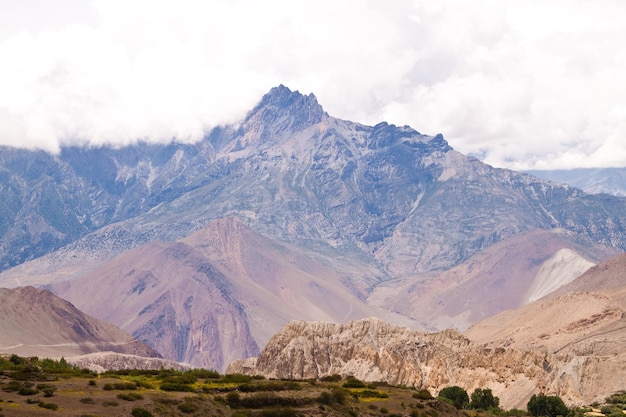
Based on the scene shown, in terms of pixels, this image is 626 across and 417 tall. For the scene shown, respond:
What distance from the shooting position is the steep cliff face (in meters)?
179

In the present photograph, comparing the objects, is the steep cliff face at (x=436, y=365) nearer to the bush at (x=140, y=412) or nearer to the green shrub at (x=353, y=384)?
the green shrub at (x=353, y=384)

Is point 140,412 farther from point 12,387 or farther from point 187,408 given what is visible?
point 12,387

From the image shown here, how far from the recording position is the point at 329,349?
646ft

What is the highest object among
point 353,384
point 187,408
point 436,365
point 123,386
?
point 436,365

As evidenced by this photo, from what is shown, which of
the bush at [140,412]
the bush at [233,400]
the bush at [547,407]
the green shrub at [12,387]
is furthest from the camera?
the bush at [547,407]

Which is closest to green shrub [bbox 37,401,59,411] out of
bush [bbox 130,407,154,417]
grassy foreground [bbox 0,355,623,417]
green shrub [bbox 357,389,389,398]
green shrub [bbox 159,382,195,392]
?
grassy foreground [bbox 0,355,623,417]

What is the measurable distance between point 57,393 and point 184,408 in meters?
8.46

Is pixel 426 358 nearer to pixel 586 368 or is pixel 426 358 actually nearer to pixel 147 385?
pixel 586 368

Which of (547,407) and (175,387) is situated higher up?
(547,407)

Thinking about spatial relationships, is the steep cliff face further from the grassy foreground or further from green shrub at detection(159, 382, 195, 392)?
green shrub at detection(159, 382, 195, 392)

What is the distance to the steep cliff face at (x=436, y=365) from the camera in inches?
7037

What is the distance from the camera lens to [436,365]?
621ft

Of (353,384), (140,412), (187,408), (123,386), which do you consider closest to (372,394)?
(353,384)

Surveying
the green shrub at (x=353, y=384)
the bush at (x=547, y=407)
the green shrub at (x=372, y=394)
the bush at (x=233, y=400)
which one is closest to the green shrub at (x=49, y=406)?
the bush at (x=233, y=400)
